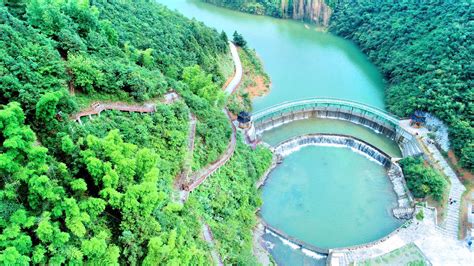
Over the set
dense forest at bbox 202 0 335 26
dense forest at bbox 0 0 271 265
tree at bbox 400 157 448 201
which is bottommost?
dense forest at bbox 0 0 271 265

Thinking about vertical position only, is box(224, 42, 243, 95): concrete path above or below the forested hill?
below

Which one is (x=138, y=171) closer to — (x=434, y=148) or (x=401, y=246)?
(x=401, y=246)

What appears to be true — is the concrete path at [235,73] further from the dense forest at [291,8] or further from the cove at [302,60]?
the dense forest at [291,8]

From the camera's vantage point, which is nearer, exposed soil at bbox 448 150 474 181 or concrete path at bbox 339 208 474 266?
concrete path at bbox 339 208 474 266

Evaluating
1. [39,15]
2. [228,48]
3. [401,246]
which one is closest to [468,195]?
[401,246]

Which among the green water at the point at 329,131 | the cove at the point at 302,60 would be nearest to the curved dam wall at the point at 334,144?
the green water at the point at 329,131

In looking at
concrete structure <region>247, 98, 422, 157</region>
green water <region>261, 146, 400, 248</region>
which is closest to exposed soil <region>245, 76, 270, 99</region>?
concrete structure <region>247, 98, 422, 157</region>

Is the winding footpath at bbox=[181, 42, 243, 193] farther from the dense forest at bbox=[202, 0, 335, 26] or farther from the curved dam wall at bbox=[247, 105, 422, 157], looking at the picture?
the dense forest at bbox=[202, 0, 335, 26]
